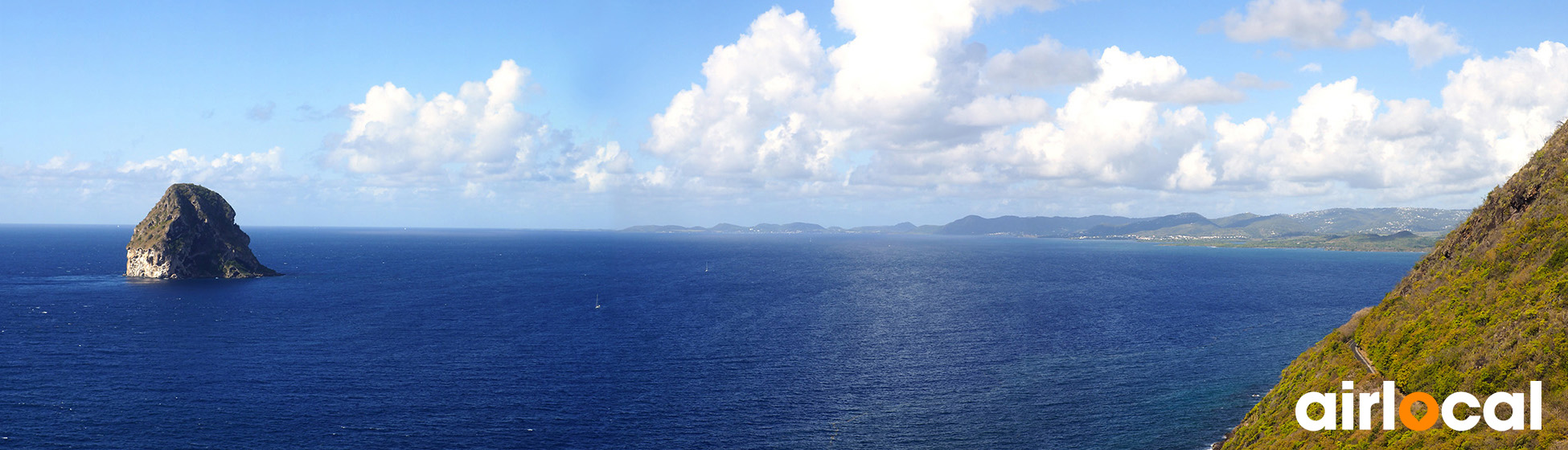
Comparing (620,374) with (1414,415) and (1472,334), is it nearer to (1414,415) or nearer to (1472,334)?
(1414,415)

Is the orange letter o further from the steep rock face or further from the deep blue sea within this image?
the deep blue sea

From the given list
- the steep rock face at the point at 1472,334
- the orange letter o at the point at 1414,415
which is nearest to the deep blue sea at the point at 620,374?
the steep rock face at the point at 1472,334

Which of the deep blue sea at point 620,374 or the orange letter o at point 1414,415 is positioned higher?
the orange letter o at point 1414,415

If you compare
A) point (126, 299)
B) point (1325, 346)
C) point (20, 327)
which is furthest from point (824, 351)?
point (126, 299)

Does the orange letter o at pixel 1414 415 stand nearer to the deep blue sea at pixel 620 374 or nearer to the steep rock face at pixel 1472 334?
the steep rock face at pixel 1472 334

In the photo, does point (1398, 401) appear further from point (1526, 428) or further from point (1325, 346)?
point (1325, 346)

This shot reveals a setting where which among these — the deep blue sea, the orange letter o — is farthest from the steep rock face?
the deep blue sea
